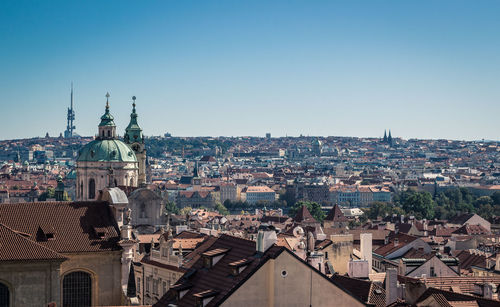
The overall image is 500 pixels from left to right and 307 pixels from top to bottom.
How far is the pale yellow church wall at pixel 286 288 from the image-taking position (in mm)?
25406

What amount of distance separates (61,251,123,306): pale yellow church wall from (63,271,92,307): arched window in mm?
193

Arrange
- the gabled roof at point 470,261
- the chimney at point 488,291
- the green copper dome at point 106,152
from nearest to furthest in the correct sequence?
1. the chimney at point 488,291
2. the gabled roof at point 470,261
3. the green copper dome at point 106,152

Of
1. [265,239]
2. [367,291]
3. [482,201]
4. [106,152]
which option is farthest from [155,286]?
[482,201]

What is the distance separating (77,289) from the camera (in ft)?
125

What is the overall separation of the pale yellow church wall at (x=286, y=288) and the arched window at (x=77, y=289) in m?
13.7

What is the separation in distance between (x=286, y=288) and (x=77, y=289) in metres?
14.5

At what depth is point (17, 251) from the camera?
34.5 meters

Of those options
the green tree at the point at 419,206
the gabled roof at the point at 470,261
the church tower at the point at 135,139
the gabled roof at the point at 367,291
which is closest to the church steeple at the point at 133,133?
the church tower at the point at 135,139

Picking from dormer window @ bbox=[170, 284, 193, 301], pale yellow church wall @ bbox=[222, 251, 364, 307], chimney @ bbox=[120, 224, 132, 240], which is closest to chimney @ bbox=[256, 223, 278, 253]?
pale yellow church wall @ bbox=[222, 251, 364, 307]

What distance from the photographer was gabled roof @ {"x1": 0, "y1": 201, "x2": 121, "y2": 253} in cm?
3759

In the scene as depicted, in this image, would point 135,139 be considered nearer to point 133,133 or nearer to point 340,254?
point 133,133

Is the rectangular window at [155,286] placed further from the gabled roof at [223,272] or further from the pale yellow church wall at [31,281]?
the gabled roof at [223,272]

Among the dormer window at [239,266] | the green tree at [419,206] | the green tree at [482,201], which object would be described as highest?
the dormer window at [239,266]

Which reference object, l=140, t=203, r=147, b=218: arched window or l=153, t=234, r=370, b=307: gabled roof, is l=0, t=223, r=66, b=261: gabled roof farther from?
l=140, t=203, r=147, b=218: arched window
